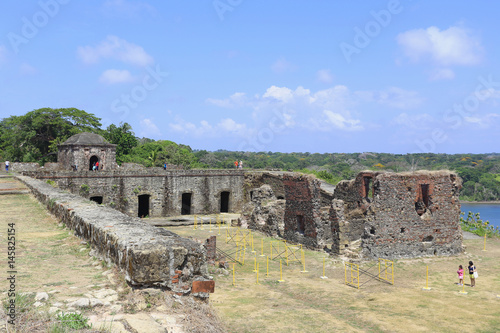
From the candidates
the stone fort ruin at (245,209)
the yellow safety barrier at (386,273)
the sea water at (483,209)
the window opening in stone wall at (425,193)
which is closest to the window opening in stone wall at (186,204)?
the stone fort ruin at (245,209)

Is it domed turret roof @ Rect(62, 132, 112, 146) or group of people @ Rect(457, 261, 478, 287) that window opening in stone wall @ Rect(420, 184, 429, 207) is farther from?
domed turret roof @ Rect(62, 132, 112, 146)

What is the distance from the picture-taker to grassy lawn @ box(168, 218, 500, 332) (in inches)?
361

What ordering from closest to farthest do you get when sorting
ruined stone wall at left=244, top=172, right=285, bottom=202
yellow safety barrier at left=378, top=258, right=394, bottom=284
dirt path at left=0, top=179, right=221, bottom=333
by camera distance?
dirt path at left=0, top=179, right=221, bottom=333, yellow safety barrier at left=378, top=258, right=394, bottom=284, ruined stone wall at left=244, top=172, right=285, bottom=202

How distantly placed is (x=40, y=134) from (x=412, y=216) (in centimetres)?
3694

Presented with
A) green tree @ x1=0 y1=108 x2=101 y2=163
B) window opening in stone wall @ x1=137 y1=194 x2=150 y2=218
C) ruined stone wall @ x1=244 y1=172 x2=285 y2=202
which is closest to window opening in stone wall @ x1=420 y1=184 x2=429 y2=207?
ruined stone wall @ x1=244 y1=172 x2=285 y2=202

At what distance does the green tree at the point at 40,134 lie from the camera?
40.4m

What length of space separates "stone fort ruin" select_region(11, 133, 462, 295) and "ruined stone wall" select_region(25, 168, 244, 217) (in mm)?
68

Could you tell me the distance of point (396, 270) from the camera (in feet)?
49.1

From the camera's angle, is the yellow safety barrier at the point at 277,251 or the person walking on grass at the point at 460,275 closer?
the person walking on grass at the point at 460,275

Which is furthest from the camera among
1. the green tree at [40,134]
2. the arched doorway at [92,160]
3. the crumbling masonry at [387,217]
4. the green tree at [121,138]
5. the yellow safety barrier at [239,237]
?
the green tree at [121,138]

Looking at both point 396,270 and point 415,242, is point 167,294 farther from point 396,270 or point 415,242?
point 415,242

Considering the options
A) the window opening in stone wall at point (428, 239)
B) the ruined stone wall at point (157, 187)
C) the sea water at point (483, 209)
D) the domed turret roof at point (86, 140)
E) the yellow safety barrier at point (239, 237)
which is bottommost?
the sea water at point (483, 209)

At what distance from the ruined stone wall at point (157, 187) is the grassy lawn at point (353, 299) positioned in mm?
15302

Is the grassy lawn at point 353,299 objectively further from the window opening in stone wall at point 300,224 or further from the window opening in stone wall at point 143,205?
the window opening in stone wall at point 143,205
